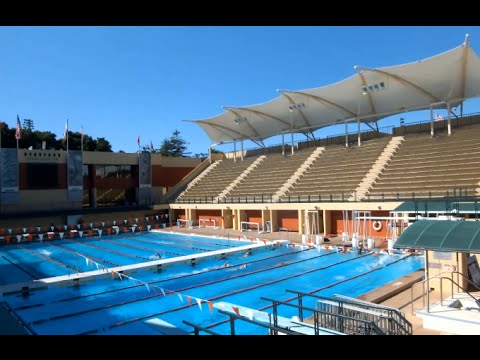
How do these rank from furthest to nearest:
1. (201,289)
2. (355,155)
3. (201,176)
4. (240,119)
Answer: (201,176) < (240,119) < (355,155) < (201,289)

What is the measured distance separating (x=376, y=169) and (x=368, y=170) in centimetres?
60

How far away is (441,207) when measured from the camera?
1545 cm

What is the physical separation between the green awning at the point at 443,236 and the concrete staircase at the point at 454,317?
129 cm

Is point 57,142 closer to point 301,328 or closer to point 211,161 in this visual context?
point 211,161

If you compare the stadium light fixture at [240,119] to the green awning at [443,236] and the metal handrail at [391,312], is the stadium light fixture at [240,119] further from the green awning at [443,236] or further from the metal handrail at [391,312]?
the metal handrail at [391,312]

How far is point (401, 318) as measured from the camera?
23.8 ft

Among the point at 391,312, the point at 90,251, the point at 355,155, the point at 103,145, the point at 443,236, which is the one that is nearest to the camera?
the point at 391,312

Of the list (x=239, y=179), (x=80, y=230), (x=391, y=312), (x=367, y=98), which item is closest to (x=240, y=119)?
(x=239, y=179)

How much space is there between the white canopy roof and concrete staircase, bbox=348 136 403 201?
3.56 meters

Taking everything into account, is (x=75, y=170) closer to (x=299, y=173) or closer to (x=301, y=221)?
(x=299, y=173)

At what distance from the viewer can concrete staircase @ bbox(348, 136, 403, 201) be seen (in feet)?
81.6

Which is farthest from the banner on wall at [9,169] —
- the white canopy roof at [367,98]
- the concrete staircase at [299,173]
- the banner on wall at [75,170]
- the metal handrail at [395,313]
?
the metal handrail at [395,313]

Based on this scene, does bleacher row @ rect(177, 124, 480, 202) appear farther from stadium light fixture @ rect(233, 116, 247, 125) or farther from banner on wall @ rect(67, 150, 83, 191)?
banner on wall @ rect(67, 150, 83, 191)
